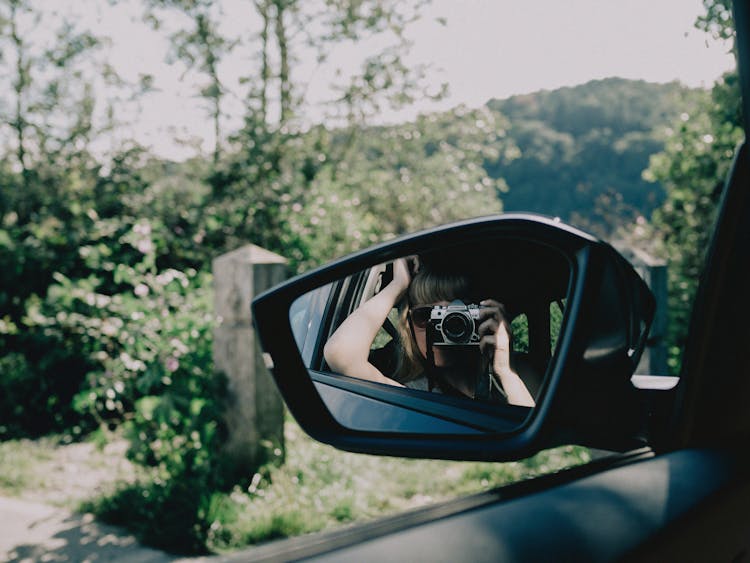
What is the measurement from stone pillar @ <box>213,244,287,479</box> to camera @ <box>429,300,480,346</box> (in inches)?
116

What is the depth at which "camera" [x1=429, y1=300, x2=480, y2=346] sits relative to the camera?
1048 millimetres

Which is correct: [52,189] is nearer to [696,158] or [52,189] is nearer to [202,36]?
[202,36]

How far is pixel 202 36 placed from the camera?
8.16 m

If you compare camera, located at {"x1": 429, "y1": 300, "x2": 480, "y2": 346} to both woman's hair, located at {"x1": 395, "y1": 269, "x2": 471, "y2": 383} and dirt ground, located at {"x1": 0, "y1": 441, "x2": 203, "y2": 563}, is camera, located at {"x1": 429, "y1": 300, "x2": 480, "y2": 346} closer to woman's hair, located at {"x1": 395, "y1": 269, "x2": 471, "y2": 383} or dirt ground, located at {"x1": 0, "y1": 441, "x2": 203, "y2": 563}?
woman's hair, located at {"x1": 395, "y1": 269, "x2": 471, "y2": 383}

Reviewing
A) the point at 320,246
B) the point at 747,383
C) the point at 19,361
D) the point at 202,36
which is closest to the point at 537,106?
the point at 202,36

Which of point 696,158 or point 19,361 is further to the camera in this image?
point 19,361

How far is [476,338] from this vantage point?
3.41 feet

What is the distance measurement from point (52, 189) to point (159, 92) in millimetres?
1839

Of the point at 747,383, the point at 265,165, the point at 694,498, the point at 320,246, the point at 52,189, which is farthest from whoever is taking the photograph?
the point at 52,189

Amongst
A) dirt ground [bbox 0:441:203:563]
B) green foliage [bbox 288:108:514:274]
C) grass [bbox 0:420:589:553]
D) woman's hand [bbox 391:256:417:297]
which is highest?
green foliage [bbox 288:108:514:274]

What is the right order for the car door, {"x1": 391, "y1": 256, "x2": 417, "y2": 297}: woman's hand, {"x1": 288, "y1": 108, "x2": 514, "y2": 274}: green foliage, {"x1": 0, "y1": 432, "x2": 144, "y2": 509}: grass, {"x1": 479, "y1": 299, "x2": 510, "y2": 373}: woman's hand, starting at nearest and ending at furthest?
1. the car door
2. {"x1": 479, "y1": 299, "x2": 510, "y2": 373}: woman's hand
3. {"x1": 391, "y1": 256, "x2": 417, "y2": 297}: woman's hand
4. {"x1": 0, "y1": 432, "x2": 144, "y2": 509}: grass
5. {"x1": 288, "y1": 108, "x2": 514, "y2": 274}: green foliage

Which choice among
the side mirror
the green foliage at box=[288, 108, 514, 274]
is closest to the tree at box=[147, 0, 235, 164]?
the green foliage at box=[288, 108, 514, 274]

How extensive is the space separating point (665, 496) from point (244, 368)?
3.11m

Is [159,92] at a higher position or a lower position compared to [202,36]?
lower
